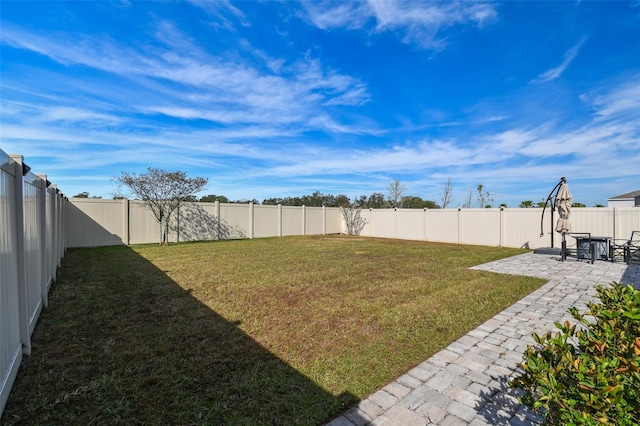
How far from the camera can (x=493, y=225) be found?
13961mm

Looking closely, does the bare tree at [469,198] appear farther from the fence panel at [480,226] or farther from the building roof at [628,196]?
the fence panel at [480,226]

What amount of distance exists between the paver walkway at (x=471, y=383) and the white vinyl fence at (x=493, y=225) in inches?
332

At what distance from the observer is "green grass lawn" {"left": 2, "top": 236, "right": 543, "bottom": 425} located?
220 centimetres

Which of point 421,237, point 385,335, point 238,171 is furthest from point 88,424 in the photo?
point 238,171

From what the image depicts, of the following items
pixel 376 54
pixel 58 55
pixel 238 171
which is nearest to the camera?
pixel 58 55

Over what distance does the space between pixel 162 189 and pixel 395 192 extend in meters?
21.6

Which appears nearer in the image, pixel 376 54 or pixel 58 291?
pixel 58 291

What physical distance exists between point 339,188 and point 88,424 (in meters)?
27.7

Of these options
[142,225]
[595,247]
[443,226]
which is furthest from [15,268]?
[443,226]

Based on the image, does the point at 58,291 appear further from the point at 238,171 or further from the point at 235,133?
the point at 238,171

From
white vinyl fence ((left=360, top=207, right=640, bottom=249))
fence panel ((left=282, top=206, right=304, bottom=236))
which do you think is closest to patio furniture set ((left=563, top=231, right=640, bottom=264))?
white vinyl fence ((left=360, top=207, right=640, bottom=249))

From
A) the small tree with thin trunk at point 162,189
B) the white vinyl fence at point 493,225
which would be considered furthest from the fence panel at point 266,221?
the white vinyl fence at point 493,225

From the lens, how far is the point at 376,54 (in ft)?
37.0

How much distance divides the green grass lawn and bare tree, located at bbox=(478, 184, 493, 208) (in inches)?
890
